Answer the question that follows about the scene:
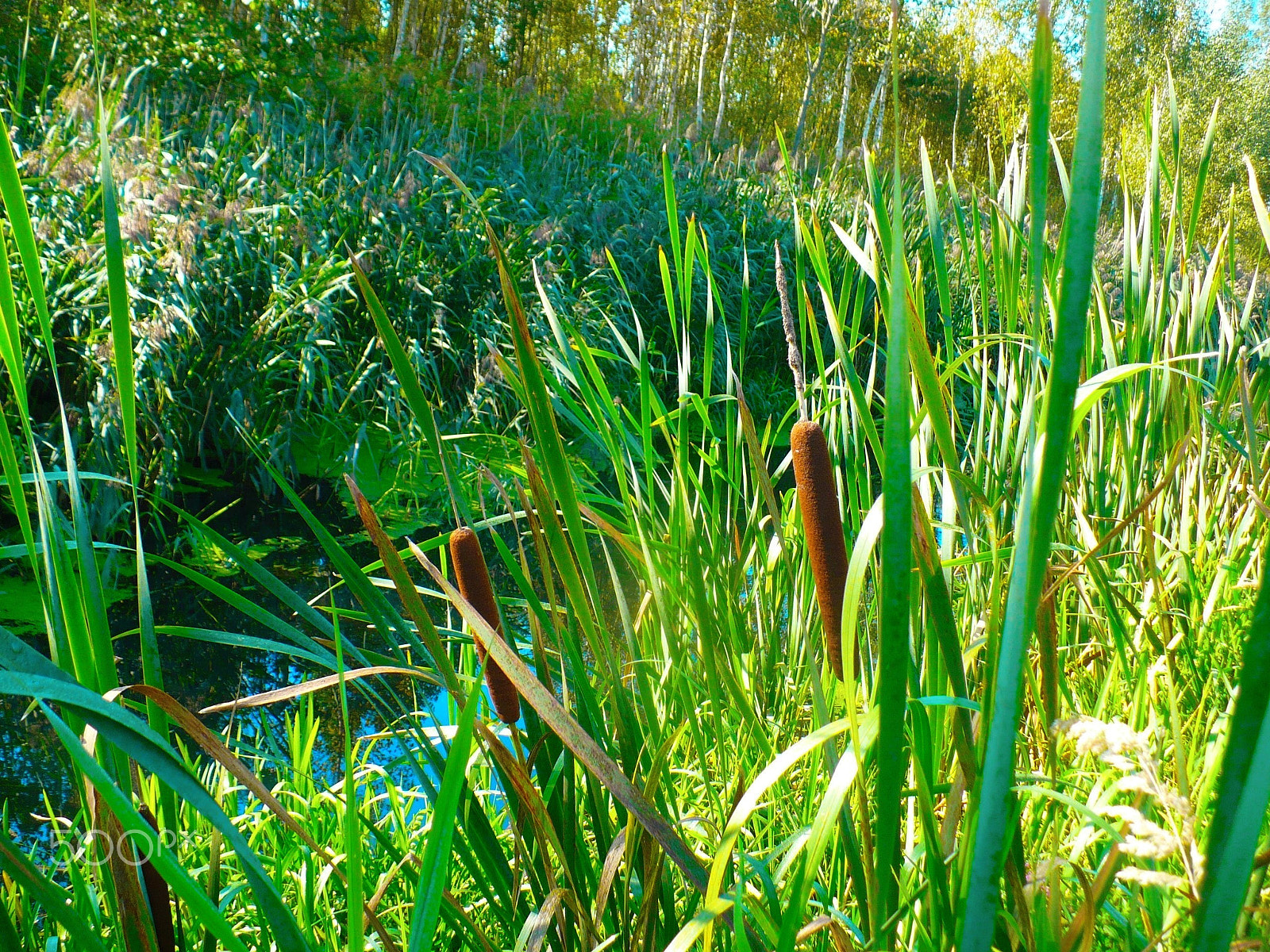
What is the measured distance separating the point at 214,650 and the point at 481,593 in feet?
5.94

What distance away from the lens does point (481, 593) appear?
54 centimetres

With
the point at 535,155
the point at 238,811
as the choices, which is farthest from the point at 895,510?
the point at 535,155

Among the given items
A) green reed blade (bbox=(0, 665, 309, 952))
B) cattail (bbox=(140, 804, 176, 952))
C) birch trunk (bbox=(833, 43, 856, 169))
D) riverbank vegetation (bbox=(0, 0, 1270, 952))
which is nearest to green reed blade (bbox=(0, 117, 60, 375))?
riverbank vegetation (bbox=(0, 0, 1270, 952))

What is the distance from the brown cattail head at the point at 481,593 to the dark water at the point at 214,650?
585 mm

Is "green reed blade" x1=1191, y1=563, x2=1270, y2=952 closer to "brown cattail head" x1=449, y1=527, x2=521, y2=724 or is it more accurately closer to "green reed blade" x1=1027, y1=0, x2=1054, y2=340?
"green reed blade" x1=1027, y1=0, x2=1054, y2=340

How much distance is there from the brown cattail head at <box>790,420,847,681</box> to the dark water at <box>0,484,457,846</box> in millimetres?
782

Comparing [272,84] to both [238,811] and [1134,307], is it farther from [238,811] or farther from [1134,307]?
[1134,307]

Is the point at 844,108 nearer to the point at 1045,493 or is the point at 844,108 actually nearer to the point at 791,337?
the point at 791,337

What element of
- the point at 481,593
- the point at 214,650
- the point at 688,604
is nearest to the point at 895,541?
the point at 481,593

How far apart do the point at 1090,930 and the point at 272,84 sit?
622 cm

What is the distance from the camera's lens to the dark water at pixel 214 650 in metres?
1.56

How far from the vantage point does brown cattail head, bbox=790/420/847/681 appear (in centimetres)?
47

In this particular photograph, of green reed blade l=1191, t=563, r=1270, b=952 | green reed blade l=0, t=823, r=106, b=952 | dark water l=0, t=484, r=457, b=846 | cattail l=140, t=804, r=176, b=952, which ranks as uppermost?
green reed blade l=1191, t=563, r=1270, b=952

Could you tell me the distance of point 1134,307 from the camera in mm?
1176
